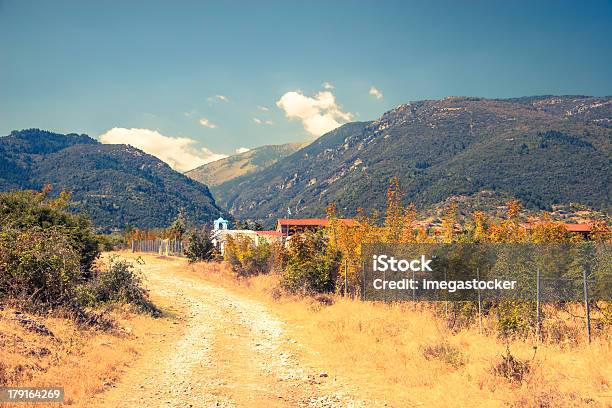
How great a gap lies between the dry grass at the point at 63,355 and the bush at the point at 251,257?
1856 centimetres

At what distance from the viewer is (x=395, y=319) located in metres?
14.0

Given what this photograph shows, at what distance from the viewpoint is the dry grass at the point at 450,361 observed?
24.7 feet

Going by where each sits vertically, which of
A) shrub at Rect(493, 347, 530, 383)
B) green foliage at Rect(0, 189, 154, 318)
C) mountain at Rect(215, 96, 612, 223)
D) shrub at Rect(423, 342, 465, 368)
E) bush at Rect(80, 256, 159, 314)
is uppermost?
mountain at Rect(215, 96, 612, 223)

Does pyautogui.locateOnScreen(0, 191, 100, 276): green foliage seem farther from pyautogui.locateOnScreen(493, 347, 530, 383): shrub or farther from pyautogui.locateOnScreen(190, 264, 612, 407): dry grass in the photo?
pyautogui.locateOnScreen(493, 347, 530, 383): shrub

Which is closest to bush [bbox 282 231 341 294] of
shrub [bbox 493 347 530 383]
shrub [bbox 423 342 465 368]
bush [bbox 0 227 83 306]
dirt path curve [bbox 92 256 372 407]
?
dirt path curve [bbox 92 256 372 407]

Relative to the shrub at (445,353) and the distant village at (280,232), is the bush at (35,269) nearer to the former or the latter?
the shrub at (445,353)

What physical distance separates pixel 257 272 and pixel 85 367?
75.2 ft

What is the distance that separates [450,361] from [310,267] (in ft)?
39.1

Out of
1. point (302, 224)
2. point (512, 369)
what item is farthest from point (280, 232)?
point (512, 369)

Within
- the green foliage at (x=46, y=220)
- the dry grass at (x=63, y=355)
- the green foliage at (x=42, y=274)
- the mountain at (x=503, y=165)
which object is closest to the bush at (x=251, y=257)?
the green foliage at (x=46, y=220)

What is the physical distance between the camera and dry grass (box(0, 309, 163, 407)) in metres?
7.50

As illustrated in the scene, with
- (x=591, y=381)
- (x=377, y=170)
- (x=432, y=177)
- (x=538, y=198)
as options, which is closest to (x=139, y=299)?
(x=591, y=381)

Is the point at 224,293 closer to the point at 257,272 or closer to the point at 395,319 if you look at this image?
the point at 257,272

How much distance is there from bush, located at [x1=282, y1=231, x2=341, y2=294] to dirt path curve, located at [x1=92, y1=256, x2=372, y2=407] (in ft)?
12.9
